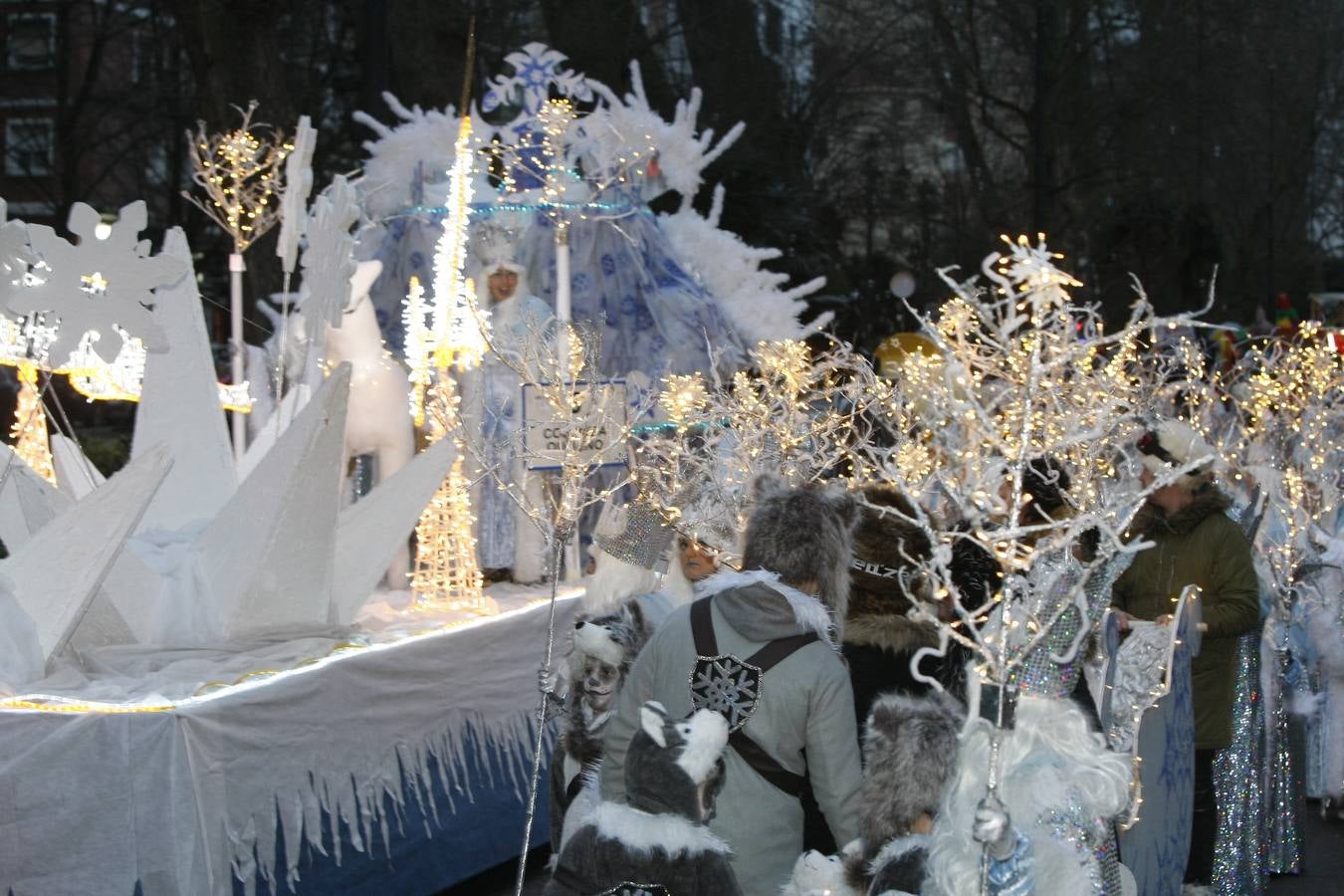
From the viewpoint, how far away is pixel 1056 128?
84.8 feet

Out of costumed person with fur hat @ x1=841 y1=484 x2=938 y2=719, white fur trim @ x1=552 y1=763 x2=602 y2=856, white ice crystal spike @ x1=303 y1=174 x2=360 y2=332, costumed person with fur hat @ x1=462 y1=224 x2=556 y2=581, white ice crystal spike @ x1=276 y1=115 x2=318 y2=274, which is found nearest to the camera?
white fur trim @ x1=552 y1=763 x2=602 y2=856

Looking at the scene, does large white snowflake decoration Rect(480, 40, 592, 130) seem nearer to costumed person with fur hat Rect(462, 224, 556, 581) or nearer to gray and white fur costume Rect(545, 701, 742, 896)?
costumed person with fur hat Rect(462, 224, 556, 581)

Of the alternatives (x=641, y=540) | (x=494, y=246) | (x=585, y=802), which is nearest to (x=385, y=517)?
(x=641, y=540)

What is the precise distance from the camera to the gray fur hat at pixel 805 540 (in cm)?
394

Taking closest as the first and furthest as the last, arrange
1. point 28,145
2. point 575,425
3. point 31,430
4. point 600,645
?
point 600,645
point 575,425
point 31,430
point 28,145

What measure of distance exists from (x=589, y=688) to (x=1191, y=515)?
2413 millimetres

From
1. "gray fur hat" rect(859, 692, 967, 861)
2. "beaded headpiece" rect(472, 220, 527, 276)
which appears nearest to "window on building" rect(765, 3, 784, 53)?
"beaded headpiece" rect(472, 220, 527, 276)

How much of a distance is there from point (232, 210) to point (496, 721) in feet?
8.51

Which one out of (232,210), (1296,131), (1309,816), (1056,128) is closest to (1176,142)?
(1056,128)

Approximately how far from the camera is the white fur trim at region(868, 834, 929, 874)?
11.7 ft

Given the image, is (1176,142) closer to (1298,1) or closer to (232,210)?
(1298,1)

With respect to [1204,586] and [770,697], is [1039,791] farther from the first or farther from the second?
[1204,586]

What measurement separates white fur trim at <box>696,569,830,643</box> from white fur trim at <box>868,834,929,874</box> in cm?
48

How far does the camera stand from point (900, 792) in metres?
3.60
